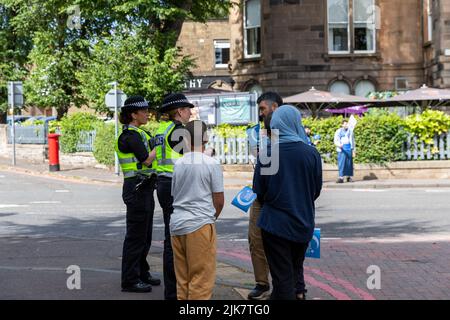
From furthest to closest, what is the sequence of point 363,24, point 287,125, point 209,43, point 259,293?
point 209,43, point 363,24, point 259,293, point 287,125

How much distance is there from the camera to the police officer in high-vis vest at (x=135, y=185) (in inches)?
318

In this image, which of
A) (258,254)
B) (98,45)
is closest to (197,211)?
(258,254)

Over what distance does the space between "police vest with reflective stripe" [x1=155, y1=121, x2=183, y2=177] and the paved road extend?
1.29 m

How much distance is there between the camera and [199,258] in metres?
6.79

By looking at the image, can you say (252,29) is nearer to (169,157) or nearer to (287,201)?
(169,157)

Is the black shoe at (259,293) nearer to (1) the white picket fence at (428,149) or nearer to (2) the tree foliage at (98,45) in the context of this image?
(1) the white picket fence at (428,149)

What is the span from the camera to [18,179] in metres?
24.9

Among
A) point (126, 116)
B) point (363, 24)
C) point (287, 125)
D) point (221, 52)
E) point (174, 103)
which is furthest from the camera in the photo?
point (221, 52)

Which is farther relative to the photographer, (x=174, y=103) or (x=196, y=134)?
(x=174, y=103)

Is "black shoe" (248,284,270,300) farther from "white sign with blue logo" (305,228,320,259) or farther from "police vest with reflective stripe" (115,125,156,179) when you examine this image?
"police vest with reflective stripe" (115,125,156,179)

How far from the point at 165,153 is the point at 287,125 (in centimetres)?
141

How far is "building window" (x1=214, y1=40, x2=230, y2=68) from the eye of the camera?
169ft

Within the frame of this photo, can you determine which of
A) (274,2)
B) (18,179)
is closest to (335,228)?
(18,179)
